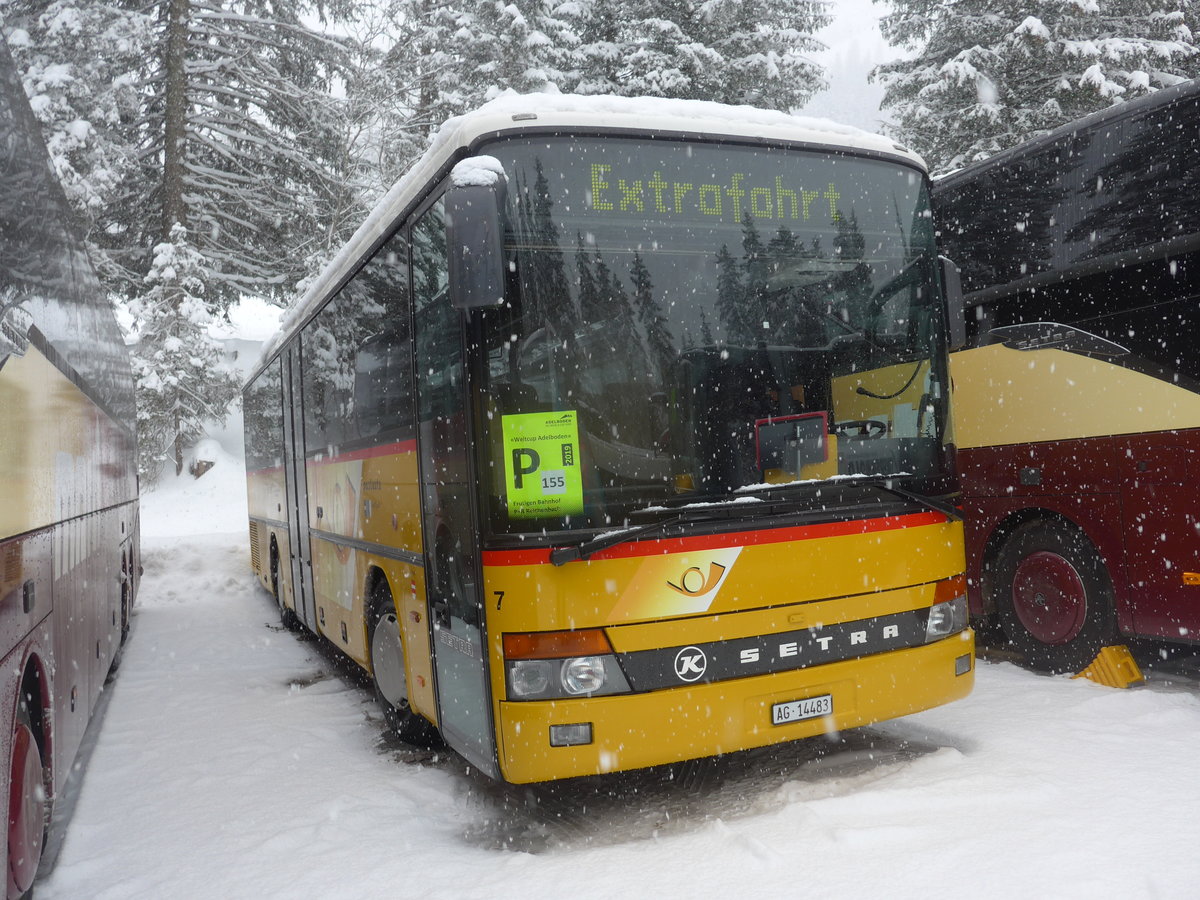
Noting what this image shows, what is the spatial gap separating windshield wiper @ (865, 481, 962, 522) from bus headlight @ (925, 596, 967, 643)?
44 cm

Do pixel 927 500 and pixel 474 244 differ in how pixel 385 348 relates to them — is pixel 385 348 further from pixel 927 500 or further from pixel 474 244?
pixel 927 500

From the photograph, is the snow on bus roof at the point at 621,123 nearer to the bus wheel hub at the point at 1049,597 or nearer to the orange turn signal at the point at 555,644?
the orange turn signal at the point at 555,644

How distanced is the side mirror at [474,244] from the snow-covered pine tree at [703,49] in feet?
55.7

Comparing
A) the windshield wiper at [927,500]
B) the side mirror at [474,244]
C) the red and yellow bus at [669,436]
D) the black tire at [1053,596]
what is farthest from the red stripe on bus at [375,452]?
the black tire at [1053,596]

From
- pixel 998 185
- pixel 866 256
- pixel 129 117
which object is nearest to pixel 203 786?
pixel 866 256

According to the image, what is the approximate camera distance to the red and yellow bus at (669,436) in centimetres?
415

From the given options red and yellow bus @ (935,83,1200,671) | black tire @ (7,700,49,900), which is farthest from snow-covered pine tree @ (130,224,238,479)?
black tire @ (7,700,49,900)

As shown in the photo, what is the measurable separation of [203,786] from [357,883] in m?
1.83

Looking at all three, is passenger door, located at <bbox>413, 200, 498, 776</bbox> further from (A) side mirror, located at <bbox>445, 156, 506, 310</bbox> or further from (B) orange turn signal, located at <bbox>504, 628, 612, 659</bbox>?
(A) side mirror, located at <bbox>445, 156, 506, 310</bbox>

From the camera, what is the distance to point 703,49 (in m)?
19.9

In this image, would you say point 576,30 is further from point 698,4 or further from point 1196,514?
point 1196,514

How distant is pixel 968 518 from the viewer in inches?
297

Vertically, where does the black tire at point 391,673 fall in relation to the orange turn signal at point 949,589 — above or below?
below

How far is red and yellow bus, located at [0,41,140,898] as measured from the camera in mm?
3539
